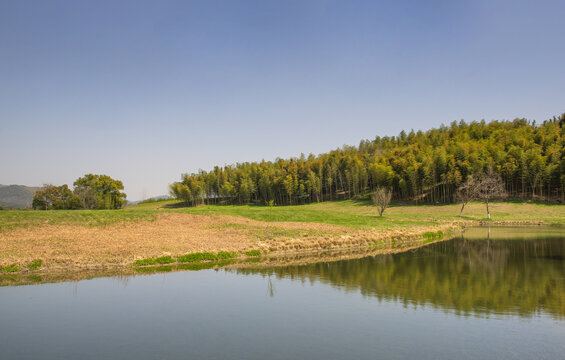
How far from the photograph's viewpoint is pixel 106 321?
1284cm

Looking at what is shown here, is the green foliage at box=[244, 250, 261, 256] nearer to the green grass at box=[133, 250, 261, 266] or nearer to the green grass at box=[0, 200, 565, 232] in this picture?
the green grass at box=[133, 250, 261, 266]

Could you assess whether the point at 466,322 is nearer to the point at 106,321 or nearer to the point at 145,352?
the point at 145,352

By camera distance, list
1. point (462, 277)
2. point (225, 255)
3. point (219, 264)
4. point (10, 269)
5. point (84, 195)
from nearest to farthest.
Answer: point (462, 277)
point (10, 269)
point (219, 264)
point (225, 255)
point (84, 195)

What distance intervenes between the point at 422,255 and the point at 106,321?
23526mm

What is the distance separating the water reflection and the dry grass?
6.29 m

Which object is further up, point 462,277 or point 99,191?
point 99,191

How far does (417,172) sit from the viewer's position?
7919cm

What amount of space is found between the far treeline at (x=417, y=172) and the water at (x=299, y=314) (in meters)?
53.8

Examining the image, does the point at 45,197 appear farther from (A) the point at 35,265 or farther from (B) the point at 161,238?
(A) the point at 35,265

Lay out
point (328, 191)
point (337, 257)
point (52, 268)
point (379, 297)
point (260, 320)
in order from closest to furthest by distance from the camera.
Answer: point (260, 320), point (379, 297), point (52, 268), point (337, 257), point (328, 191)

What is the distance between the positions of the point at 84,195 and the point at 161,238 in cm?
7109

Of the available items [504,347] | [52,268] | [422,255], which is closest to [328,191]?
[422,255]

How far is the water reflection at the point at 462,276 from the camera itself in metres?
14.2

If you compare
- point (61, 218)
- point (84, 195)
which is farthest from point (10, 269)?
point (84, 195)
